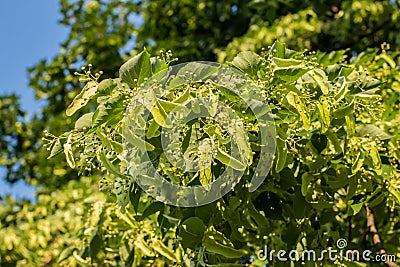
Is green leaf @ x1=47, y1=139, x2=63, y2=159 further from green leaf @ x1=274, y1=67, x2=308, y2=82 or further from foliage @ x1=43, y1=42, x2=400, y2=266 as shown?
green leaf @ x1=274, y1=67, x2=308, y2=82

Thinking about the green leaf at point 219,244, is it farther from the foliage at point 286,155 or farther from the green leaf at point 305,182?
the green leaf at point 305,182

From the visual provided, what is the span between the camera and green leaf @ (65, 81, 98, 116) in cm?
97

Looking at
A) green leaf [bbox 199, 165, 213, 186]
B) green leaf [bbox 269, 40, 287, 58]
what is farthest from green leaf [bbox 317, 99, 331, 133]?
green leaf [bbox 199, 165, 213, 186]

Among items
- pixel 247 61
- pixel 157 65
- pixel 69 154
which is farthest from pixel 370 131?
pixel 69 154

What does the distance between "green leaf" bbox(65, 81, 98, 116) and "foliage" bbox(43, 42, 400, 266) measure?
1 centimetres

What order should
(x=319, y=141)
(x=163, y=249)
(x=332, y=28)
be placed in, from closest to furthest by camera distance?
(x=319, y=141) → (x=163, y=249) → (x=332, y=28)

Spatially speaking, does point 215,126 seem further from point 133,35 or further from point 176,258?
point 133,35

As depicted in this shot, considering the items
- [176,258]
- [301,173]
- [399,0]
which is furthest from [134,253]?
[399,0]

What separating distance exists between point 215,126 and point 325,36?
191 centimetres

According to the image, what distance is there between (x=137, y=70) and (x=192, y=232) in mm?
321

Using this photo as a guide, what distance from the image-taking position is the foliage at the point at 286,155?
37.8 inches

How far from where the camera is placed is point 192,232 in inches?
42.6

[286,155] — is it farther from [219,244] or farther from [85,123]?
[85,123]

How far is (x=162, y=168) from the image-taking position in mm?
992
